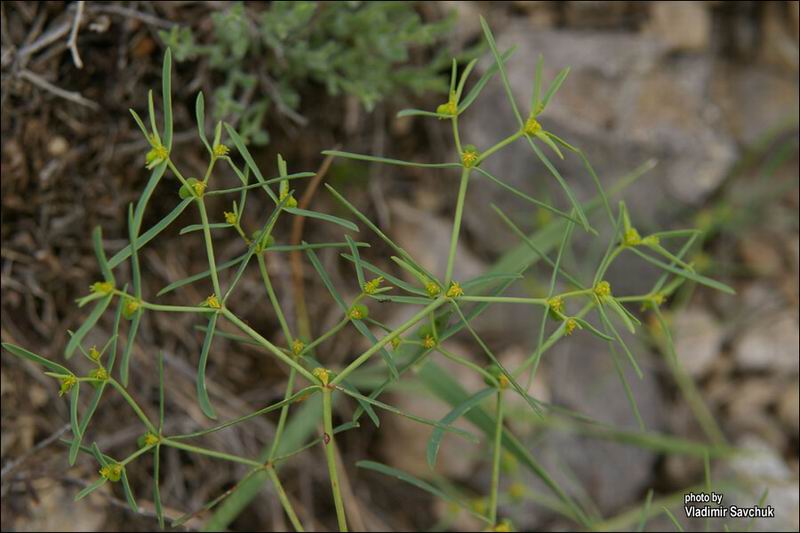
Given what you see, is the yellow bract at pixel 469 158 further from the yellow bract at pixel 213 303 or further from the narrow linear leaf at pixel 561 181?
the yellow bract at pixel 213 303

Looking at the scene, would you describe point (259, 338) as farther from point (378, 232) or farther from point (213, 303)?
point (378, 232)

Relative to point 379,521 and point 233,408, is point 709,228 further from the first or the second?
point 233,408

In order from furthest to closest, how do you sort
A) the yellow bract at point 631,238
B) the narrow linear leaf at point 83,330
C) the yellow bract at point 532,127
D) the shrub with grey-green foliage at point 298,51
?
the shrub with grey-green foliage at point 298,51 < the yellow bract at point 631,238 < the yellow bract at point 532,127 < the narrow linear leaf at point 83,330

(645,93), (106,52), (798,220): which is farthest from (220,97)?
(798,220)

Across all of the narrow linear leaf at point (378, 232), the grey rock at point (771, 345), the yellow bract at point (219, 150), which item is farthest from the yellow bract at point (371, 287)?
the grey rock at point (771, 345)

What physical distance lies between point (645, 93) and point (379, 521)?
184cm

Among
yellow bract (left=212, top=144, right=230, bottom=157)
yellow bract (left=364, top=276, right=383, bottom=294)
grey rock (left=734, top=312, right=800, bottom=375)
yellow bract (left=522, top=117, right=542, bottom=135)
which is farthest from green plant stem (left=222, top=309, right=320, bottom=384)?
grey rock (left=734, top=312, right=800, bottom=375)

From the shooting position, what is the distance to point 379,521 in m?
2.41

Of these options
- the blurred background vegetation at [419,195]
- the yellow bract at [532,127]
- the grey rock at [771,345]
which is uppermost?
the yellow bract at [532,127]

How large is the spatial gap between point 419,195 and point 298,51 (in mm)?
912

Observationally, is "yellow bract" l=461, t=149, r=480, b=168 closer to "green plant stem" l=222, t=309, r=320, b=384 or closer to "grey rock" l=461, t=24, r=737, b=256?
"green plant stem" l=222, t=309, r=320, b=384

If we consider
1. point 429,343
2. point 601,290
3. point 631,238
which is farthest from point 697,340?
point 429,343

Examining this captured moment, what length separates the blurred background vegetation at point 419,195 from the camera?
2.11m

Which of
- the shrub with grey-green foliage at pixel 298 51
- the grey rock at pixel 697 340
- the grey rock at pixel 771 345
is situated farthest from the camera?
the grey rock at pixel 697 340
